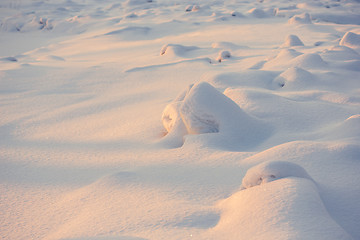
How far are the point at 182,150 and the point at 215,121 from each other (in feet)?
0.81

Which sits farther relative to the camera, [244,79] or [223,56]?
[223,56]

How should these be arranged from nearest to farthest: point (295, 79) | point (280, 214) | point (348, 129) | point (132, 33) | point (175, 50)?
point (280, 214) < point (348, 129) < point (295, 79) < point (175, 50) < point (132, 33)

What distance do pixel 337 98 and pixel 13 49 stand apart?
6395mm

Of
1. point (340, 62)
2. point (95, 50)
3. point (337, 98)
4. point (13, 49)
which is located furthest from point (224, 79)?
point (13, 49)

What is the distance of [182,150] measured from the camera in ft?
4.80

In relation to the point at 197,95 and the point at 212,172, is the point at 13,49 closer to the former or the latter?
the point at 197,95

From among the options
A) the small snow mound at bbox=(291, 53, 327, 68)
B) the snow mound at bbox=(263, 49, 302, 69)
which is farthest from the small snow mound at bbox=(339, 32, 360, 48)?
the small snow mound at bbox=(291, 53, 327, 68)

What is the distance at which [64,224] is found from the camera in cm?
104

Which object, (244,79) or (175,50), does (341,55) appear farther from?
(175,50)

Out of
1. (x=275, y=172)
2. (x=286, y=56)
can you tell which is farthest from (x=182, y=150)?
(x=286, y=56)

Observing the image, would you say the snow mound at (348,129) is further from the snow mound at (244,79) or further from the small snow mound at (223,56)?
the small snow mound at (223,56)

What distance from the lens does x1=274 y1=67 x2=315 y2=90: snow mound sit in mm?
2311

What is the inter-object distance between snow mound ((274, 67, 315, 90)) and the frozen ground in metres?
0.01

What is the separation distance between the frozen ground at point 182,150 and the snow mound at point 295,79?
0.4 inches
